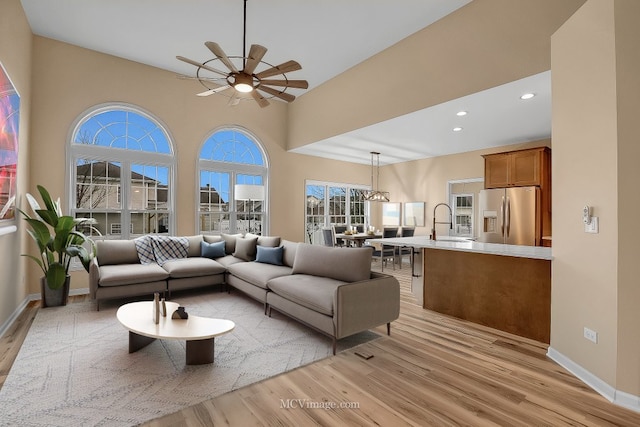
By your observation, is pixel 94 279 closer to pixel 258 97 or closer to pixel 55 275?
pixel 55 275

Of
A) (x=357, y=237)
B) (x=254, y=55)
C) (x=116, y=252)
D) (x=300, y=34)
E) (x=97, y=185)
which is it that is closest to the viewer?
(x=254, y=55)

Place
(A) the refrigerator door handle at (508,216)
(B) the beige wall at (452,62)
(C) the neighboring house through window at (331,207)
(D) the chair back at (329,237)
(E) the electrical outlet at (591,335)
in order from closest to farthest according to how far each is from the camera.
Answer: (E) the electrical outlet at (591,335), (B) the beige wall at (452,62), (A) the refrigerator door handle at (508,216), (D) the chair back at (329,237), (C) the neighboring house through window at (331,207)

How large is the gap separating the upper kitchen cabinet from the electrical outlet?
3.51 meters

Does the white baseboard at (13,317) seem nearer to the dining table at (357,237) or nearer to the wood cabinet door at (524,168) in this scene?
the dining table at (357,237)

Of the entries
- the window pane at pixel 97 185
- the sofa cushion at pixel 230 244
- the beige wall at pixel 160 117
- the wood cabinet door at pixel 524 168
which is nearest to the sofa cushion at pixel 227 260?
the sofa cushion at pixel 230 244

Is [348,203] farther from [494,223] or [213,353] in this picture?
[213,353]

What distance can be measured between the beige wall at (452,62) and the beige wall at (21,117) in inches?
174

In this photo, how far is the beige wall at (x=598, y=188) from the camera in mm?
2146

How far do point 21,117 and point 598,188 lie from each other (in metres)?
6.15

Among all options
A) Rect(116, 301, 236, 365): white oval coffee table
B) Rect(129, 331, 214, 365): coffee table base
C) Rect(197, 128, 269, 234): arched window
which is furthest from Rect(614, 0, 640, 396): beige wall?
Rect(197, 128, 269, 234): arched window

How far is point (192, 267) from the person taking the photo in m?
4.56

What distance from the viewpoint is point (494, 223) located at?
5766 mm

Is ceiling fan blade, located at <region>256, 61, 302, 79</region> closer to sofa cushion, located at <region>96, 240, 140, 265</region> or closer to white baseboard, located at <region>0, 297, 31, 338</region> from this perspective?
sofa cushion, located at <region>96, 240, 140, 265</region>

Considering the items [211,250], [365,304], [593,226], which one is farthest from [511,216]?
[211,250]
